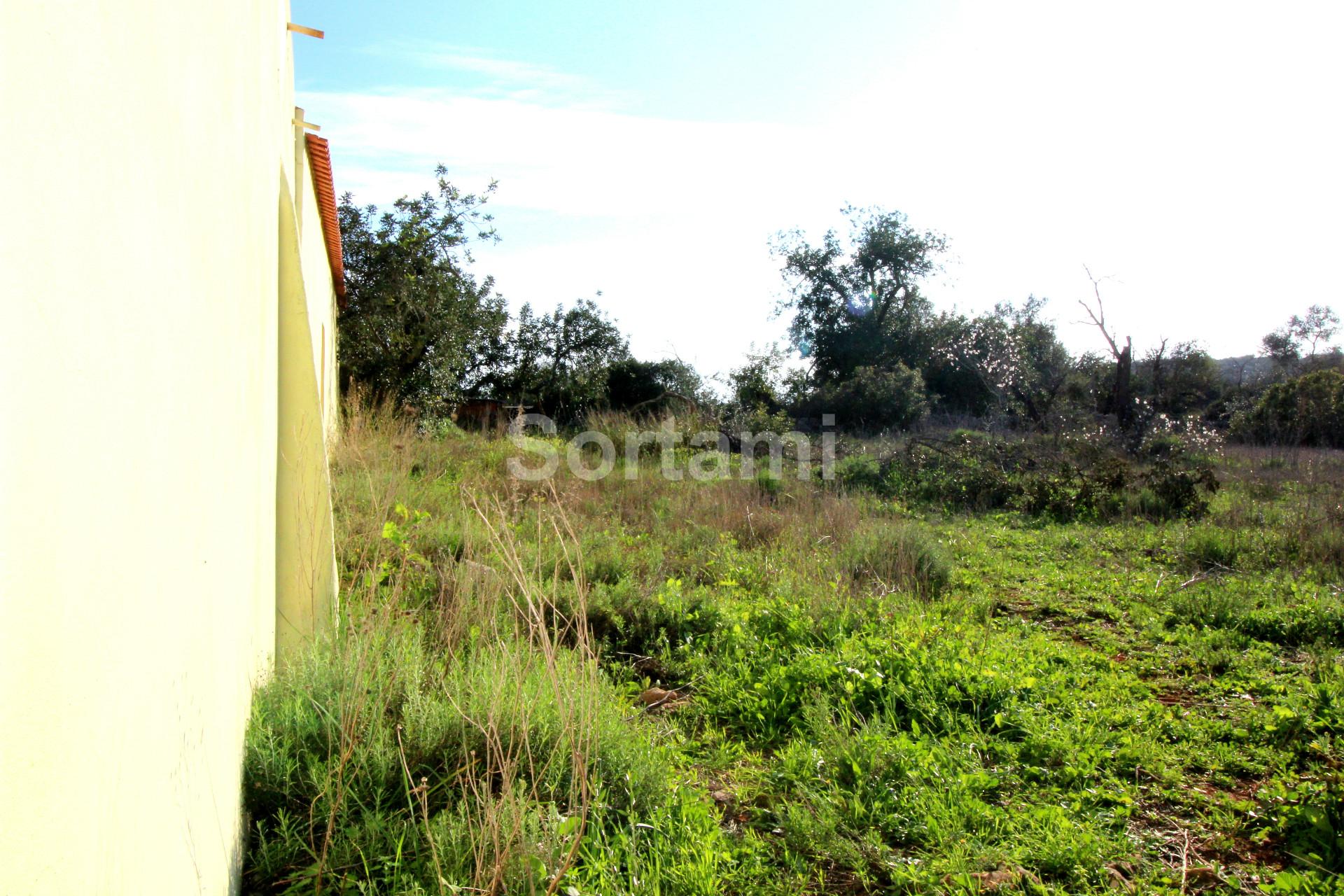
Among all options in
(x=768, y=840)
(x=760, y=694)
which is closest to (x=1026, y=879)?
(x=768, y=840)

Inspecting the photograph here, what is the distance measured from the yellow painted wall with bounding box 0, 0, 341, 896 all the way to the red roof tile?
5.55m

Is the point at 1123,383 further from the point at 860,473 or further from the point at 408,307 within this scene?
the point at 408,307

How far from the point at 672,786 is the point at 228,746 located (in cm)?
161

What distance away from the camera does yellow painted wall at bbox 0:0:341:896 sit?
2.62 feet

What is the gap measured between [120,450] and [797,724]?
3381 mm

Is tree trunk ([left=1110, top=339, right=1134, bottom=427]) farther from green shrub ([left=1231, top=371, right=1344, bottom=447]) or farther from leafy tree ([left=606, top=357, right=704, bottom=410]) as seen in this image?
leafy tree ([left=606, top=357, right=704, bottom=410])

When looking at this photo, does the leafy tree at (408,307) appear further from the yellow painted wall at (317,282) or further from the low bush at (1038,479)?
the low bush at (1038,479)

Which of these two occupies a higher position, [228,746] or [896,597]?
[228,746]

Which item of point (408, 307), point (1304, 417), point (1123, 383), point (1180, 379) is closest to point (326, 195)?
point (408, 307)

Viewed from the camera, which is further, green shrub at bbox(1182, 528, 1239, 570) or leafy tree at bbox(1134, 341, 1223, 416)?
leafy tree at bbox(1134, 341, 1223, 416)

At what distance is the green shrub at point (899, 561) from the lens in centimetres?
621

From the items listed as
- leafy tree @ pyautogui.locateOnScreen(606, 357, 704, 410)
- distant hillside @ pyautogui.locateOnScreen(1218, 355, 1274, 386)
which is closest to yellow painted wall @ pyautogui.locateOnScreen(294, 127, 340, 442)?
leafy tree @ pyautogui.locateOnScreen(606, 357, 704, 410)

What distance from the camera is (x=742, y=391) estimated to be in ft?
55.3

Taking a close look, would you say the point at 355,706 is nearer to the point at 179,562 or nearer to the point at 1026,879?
the point at 179,562
